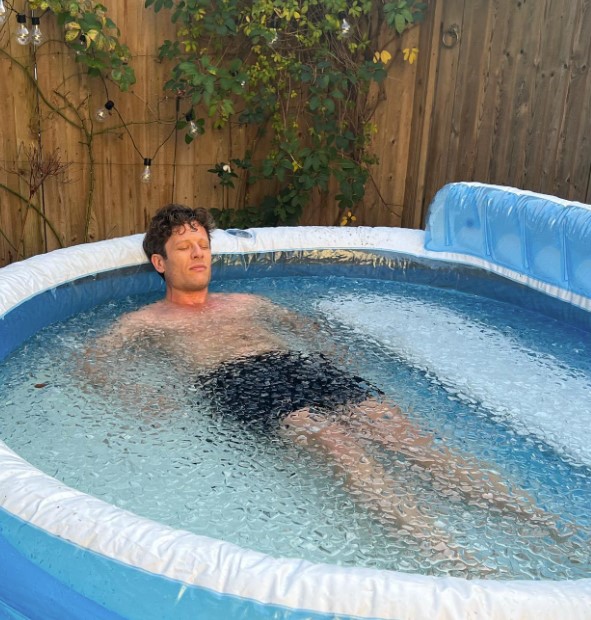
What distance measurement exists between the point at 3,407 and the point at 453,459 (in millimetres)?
1471

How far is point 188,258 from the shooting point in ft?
9.87

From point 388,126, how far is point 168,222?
2.42 metres

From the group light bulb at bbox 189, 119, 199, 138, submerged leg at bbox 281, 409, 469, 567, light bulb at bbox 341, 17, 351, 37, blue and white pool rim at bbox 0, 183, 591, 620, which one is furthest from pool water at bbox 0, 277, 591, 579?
light bulb at bbox 341, 17, 351, 37

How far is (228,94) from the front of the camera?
4680 mm

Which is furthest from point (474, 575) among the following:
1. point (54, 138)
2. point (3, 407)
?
point (54, 138)

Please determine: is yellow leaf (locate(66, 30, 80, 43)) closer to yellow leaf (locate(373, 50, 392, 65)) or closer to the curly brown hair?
the curly brown hair

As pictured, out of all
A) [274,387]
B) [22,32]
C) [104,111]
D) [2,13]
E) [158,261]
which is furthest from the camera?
[104,111]

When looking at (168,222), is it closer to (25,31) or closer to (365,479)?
(365,479)

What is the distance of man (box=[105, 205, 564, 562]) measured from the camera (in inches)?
83.0

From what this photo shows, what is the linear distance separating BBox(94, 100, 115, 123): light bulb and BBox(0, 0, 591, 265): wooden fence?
0.08m

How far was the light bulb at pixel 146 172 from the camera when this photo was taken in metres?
4.48

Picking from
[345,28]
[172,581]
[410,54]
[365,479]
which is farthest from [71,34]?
[172,581]

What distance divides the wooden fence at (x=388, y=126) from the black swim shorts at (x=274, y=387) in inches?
88.0

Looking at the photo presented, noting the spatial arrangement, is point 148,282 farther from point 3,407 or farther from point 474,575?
point 474,575
